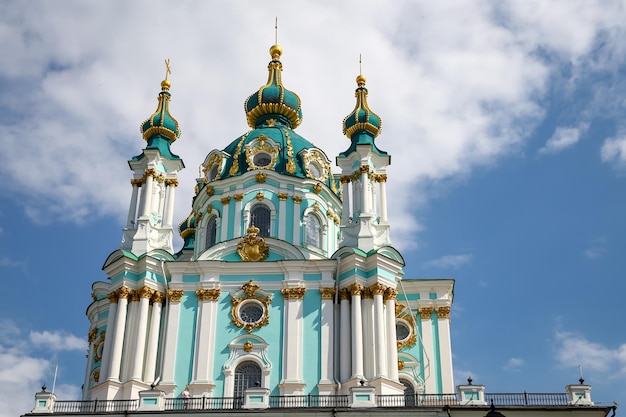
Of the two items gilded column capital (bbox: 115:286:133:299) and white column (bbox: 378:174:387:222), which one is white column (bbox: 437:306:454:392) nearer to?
white column (bbox: 378:174:387:222)

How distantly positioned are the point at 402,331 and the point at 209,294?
7.36m

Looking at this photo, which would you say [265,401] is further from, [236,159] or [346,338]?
[236,159]

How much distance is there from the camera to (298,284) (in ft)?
99.4

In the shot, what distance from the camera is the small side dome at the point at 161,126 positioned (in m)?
35.3

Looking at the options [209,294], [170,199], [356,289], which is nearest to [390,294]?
[356,289]

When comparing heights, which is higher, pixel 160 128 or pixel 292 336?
pixel 160 128

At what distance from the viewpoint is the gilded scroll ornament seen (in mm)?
31500

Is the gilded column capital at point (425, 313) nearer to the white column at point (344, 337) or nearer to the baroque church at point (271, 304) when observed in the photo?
the baroque church at point (271, 304)

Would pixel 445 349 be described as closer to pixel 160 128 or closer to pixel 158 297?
pixel 158 297

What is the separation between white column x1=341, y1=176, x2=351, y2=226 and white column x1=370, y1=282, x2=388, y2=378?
382 cm

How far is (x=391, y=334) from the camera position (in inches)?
1155

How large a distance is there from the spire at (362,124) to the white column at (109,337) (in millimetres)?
11255

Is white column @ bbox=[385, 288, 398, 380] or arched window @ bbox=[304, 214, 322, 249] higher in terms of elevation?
arched window @ bbox=[304, 214, 322, 249]

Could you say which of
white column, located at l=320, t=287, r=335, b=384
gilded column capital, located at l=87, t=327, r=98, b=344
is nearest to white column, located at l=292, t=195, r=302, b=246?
white column, located at l=320, t=287, r=335, b=384
